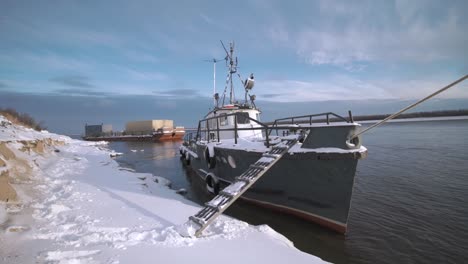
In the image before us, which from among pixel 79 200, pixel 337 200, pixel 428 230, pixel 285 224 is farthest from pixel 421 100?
pixel 79 200

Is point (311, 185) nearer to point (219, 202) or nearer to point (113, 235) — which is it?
point (219, 202)

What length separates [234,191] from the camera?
4.92m

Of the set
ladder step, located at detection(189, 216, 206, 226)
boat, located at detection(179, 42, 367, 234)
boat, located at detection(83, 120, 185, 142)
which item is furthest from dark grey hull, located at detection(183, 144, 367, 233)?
boat, located at detection(83, 120, 185, 142)

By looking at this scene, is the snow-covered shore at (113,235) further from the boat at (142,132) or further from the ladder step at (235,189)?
the boat at (142,132)

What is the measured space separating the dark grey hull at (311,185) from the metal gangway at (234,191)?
42cm

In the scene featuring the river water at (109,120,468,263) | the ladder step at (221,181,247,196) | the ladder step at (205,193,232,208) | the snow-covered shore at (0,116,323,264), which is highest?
the ladder step at (221,181,247,196)

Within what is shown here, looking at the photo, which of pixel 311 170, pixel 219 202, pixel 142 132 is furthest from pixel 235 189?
pixel 142 132

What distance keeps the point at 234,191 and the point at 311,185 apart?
227 centimetres

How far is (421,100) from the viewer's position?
4160 millimetres

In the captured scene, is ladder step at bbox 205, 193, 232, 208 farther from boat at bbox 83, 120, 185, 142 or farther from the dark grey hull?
boat at bbox 83, 120, 185, 142

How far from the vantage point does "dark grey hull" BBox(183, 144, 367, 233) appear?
18.7 ft

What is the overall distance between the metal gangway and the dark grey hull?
42 cm

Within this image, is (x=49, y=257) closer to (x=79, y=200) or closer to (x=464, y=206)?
(x=79, y=200)

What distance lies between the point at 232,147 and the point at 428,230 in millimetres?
5321
